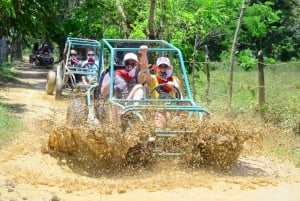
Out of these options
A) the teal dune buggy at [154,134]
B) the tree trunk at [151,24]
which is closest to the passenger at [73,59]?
the tree trunk at [151,24]

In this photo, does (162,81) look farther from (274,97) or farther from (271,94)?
(271,94)

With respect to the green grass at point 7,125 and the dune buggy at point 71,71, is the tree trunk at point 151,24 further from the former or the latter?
the green grass at point 7,125

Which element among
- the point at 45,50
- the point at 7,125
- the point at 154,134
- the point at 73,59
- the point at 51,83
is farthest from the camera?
the point at 45,50

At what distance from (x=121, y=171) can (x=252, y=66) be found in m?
7.04

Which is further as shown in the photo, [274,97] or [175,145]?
[274,97]

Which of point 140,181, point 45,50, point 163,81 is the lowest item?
point 140,181

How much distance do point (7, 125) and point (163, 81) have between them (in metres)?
3.25

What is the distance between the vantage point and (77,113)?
28.0 feet

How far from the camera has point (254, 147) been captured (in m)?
8.61

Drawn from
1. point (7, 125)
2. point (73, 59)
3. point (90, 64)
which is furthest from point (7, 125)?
point (73, 59)

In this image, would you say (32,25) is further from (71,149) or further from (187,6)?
(71,149)

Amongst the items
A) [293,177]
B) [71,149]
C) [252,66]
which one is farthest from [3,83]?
[293,177]

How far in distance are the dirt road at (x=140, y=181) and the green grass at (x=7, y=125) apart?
61cm

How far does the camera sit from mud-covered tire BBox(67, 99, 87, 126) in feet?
26.5
